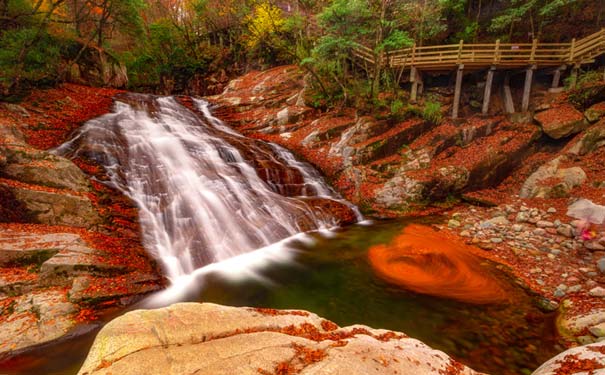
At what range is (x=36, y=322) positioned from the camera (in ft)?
15.2

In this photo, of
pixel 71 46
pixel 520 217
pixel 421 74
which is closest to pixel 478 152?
pixel 520 217

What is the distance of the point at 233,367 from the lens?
8.90 ft

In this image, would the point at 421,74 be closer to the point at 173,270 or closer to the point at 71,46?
the point at 173,270

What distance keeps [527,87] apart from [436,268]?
43.7ft

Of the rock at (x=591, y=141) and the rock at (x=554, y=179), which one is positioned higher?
the rock at (x=591, y=141)

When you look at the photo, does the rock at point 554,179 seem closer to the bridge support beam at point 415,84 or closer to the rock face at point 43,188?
the bridge support beam at point 415,84

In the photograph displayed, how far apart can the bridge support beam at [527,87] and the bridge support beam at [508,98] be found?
504mm

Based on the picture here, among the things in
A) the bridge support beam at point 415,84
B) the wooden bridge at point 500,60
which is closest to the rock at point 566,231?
the wooden bridge at point 500,60

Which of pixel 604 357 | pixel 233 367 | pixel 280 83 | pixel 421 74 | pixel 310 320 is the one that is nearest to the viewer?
pixel 233 367

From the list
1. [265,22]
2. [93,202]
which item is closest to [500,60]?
[265,22]

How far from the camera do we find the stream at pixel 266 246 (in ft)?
17.6

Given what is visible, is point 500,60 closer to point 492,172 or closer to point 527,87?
point 527,87

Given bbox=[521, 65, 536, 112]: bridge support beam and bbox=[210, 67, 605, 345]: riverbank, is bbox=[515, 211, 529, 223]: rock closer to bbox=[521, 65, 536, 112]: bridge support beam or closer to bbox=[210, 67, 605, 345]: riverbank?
bbox=[210, 67, 605, 345]: riverbank

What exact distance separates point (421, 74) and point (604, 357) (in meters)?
16.6
